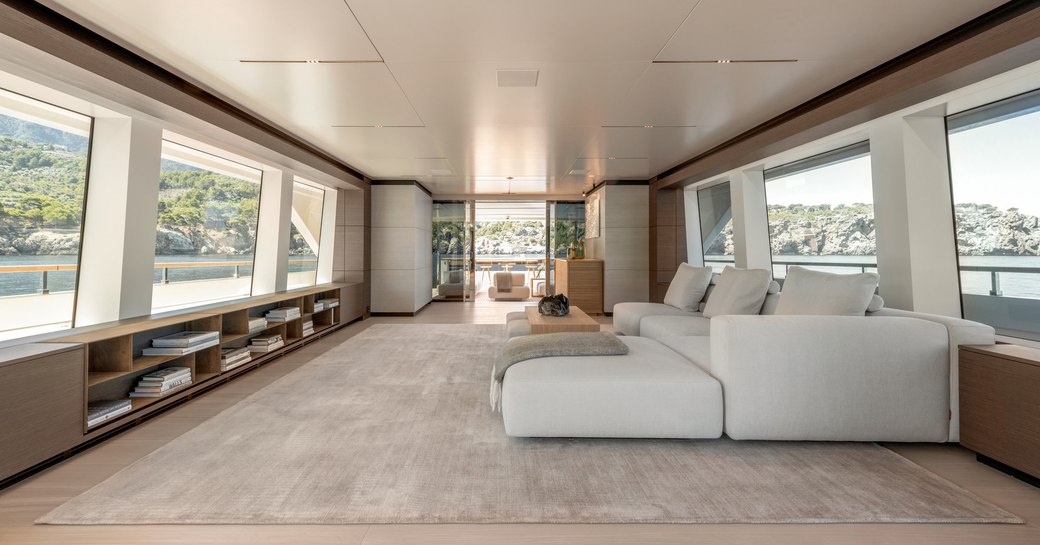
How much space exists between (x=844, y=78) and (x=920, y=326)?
6.82 ft

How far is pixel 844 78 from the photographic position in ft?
12.0

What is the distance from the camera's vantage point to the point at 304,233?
7305 millimetres

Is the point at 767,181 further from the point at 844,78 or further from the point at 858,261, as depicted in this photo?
the point at 844,78

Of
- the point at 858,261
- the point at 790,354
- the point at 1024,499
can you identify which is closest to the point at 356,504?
the point at 790,354

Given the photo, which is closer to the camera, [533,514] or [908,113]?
[533,514]

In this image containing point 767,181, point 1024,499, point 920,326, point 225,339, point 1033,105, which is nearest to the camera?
point 1024,499

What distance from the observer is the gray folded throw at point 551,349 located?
10.0 feet

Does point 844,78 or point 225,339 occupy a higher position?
point 844,78

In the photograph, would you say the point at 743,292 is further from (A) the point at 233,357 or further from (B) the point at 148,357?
(B) the point at 148,357

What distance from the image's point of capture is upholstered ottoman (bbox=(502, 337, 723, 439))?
2.68 m

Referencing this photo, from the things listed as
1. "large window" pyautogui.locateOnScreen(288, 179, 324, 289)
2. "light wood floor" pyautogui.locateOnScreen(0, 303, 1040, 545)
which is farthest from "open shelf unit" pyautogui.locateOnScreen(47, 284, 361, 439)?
"large window" pyautogui.locateOnScreen(288, 179, 324, 289)

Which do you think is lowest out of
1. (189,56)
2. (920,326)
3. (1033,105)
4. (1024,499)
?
(1024,499)

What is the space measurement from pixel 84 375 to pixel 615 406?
3079 millimetres

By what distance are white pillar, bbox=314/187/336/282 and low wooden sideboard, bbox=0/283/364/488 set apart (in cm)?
287
